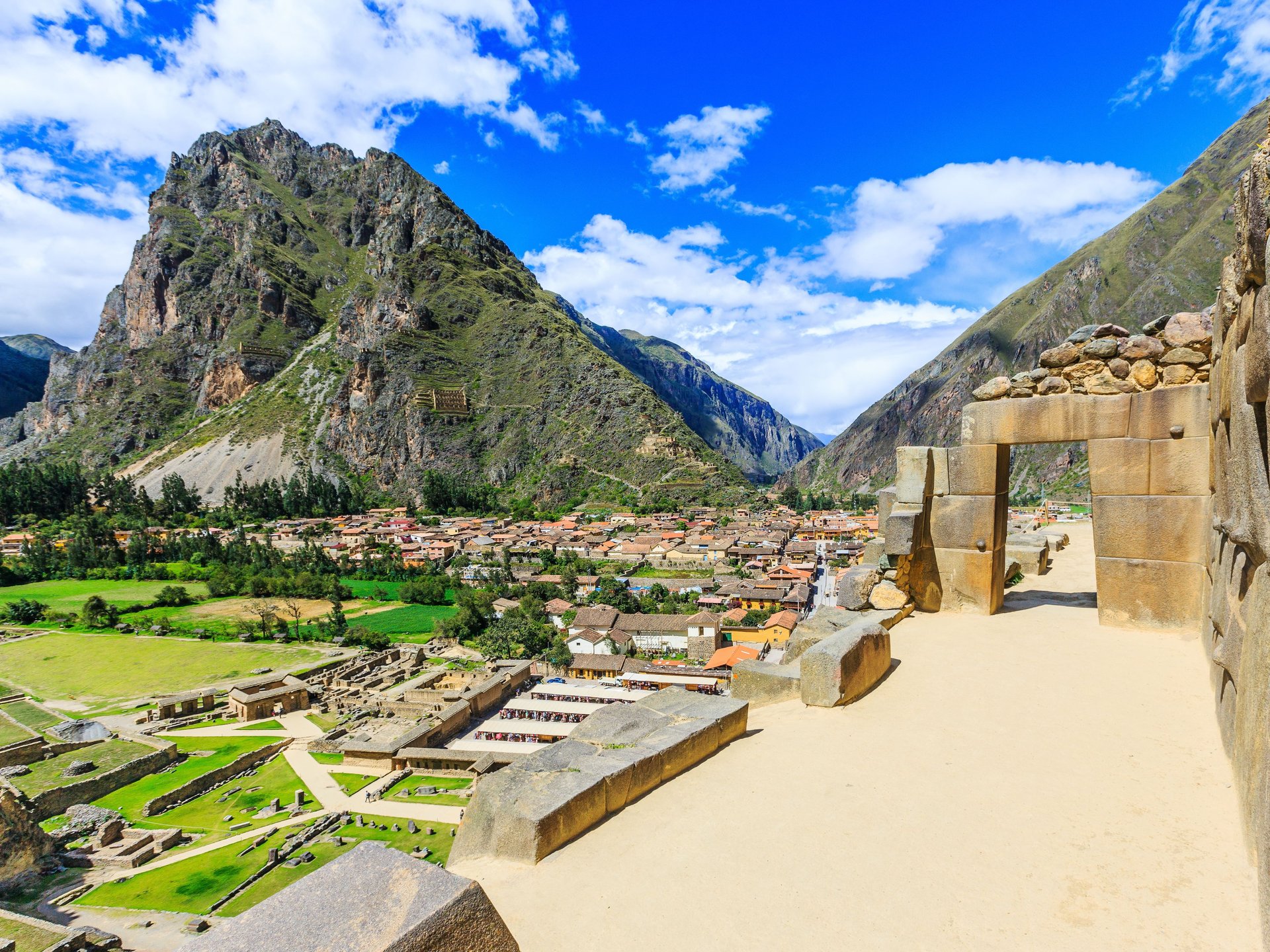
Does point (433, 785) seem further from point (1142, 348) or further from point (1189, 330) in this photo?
point (1189, 330)

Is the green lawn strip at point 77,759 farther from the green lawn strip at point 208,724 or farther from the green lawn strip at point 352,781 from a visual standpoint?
the green lawn strip at point 352,781

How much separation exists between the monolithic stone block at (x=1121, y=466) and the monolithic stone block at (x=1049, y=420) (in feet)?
0.45

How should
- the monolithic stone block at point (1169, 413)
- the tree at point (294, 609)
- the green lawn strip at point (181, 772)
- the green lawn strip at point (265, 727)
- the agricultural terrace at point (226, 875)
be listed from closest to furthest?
the monolithic stone block at point (1169, 413), the agricultural terrace at point (226, 875), the green lawn strip at point (181, 772), the green lawn strip at point (265, 727), the tree at point (294, 609)

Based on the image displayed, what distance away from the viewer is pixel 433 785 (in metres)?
22.0

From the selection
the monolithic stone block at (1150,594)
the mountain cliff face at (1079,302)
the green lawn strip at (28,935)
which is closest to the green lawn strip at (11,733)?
the green lawn strip at (28,935)

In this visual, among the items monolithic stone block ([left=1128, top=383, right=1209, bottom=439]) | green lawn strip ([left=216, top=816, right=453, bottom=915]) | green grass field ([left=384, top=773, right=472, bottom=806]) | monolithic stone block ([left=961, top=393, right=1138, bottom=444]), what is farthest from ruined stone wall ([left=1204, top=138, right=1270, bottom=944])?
green grass field ([left=384, top=773, right=472, bottom=806])

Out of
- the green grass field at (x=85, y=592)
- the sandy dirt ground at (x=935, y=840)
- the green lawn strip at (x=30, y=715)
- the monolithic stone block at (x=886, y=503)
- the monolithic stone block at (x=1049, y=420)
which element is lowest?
the green lawn strip at (x=30, y=715)

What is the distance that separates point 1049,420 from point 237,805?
2650cm

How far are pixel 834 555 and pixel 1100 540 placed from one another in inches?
2250

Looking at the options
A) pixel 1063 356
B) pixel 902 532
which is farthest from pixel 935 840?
pixel 1063 356

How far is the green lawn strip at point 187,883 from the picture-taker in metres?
15.7

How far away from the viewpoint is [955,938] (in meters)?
2.66

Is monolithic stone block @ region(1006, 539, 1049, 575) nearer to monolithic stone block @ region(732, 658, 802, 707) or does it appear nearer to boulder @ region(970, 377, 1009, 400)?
boulder @ region(970, 377, 1009, 400)

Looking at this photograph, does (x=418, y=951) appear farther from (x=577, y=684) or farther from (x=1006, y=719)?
(x=577, y=684)
